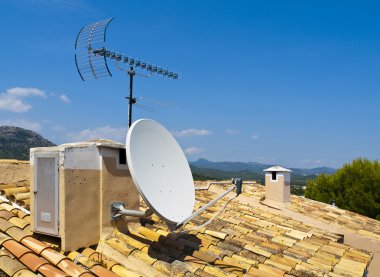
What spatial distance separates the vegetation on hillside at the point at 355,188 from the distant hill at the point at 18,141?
313ft

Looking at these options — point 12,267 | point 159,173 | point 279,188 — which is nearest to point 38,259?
point 12,267

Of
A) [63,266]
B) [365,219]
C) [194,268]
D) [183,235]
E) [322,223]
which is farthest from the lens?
[365,219]

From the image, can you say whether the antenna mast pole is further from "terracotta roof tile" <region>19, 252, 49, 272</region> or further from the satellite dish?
"terracotta roof tile" <region>19, 252, 49, 272</region>

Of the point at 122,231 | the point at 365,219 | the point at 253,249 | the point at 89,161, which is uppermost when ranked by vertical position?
the point at 89,161

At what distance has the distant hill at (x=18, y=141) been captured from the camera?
11728cm

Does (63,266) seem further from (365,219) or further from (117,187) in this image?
(365,219)

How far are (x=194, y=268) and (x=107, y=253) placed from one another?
133 centimetres

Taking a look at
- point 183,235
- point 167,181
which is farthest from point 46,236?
point 183,235

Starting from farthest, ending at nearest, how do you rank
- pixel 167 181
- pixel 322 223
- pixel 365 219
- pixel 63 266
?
pixel 365 219
pixel 322 223
pixel 167 181
pixel 63 266

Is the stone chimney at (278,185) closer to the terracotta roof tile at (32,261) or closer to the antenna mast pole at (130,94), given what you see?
the antenna mast pole at (130,94)

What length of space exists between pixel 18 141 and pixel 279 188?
13856 centimetres

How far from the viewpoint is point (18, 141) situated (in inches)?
5418

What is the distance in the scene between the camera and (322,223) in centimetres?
1423

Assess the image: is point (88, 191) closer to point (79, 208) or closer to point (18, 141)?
point (79, 208)
